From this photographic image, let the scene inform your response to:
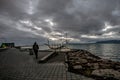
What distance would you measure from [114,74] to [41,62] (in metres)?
6.84

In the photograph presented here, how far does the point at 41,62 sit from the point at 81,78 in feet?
19.0

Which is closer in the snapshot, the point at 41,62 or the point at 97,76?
the point at 97,76

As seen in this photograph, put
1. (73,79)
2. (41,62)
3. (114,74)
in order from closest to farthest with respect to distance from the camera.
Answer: (73,79) → (114,74) → (41,62)

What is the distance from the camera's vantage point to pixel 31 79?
6.25 meters

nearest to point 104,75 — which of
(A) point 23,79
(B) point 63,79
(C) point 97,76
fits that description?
(C) point 97,76

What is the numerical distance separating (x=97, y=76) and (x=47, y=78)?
3.00 metres

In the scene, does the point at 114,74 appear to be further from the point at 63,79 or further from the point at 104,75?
the point at 63,79

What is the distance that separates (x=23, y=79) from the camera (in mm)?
6227

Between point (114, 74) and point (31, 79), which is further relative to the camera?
point (114, 74)

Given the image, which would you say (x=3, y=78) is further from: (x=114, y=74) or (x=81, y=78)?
(x=114, y=74)

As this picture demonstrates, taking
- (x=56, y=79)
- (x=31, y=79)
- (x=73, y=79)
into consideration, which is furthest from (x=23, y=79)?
(x=73, y=79)

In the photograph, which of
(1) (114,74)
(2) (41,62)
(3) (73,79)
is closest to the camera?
(3) (73,79)

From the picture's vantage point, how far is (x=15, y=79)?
6246 mm

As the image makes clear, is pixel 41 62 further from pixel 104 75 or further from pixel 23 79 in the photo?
pixel 104 75
